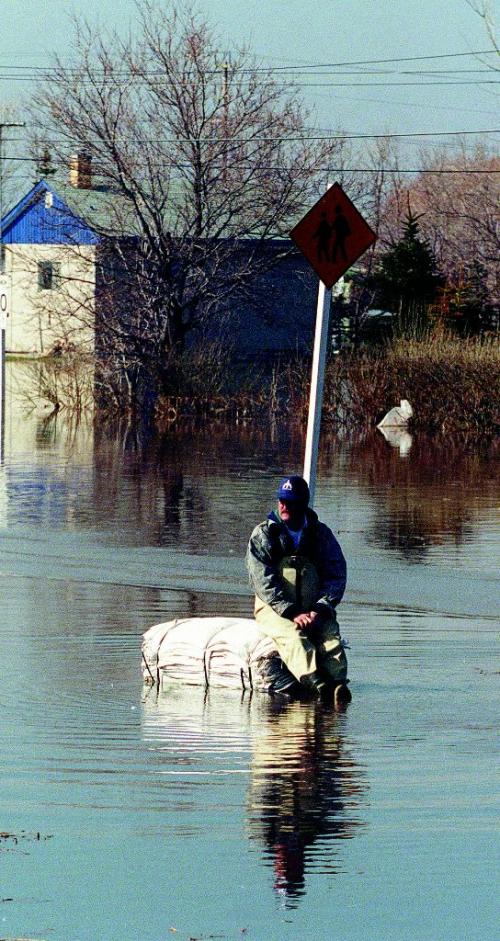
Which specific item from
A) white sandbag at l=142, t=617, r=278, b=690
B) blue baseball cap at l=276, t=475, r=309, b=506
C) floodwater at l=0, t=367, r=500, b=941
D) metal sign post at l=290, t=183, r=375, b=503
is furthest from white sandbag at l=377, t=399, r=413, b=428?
blue baseball cap at l=276, t=475, r=309, b=506

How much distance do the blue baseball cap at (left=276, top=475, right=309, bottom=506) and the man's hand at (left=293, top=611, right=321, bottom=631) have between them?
642 millimetres

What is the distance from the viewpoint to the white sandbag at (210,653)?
9.78 m

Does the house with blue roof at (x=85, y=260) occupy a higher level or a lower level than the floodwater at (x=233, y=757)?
higher

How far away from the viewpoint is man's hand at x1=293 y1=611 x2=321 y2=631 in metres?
9.62

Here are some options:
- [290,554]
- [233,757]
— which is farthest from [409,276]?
[233,757]

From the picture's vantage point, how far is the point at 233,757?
805 cm

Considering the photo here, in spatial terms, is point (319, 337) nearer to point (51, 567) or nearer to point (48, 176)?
point (51, 567)

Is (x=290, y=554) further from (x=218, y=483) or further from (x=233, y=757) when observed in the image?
(x=218, y=483)

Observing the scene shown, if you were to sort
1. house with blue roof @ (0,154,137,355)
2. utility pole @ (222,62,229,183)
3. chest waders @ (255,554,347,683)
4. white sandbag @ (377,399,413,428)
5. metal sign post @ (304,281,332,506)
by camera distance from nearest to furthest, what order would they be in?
chest waders @ (255,554,347,683)
metal sign post @ (304,281,332,506)
white sandbag @ (377,399,413,428)
house with blue roof @ (0,154,137,355)
utility pole @ (222,62,229,183)

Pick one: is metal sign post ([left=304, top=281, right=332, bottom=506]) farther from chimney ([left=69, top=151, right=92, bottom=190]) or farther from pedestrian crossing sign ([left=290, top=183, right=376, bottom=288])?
chimney ([left=69, top=151, right=92, bottom=190])

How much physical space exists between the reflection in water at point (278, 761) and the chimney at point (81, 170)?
31.9m

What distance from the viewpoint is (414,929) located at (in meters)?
5.38

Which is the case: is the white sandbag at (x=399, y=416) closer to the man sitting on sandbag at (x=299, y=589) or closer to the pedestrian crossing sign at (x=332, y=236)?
the pedestrian crossing sign at (x=332, y=236)

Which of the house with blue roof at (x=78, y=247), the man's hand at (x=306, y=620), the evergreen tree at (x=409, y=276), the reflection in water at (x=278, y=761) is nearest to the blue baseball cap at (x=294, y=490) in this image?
the man's hand at (x=306, y=620)
